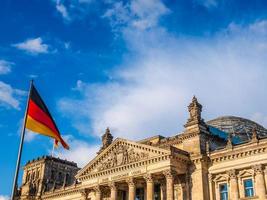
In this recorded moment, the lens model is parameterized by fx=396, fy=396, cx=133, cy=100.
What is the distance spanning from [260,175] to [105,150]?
827 inches

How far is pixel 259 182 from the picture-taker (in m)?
40.9

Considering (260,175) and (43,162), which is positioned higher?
(43,162)

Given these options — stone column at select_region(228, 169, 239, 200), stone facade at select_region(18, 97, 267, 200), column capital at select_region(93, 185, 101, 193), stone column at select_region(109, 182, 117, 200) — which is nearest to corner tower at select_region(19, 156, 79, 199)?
stone facade at select_region(18, 97, 267, 200)

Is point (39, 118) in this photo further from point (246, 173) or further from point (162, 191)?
point (162, 191)

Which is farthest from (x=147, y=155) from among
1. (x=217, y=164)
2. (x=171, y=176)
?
(x=217, y=164)

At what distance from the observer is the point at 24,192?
246 ft

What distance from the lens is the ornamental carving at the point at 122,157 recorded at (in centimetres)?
4906

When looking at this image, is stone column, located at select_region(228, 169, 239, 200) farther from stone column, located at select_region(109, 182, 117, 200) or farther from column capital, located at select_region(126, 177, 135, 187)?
stone column, located at select_region(109, 182, 117, 200)

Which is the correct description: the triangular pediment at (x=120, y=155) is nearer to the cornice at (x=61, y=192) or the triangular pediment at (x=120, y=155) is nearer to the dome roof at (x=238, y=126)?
the cornice at (x=61, y=192)

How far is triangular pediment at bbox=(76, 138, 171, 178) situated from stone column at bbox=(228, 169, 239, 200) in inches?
284

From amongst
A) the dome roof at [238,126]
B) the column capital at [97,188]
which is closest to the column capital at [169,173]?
the column capital at [97,188]

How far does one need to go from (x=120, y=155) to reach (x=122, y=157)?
58cm

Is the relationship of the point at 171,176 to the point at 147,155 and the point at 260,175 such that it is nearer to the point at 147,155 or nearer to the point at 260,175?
the point at 147,155

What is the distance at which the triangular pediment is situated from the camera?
4791cm
